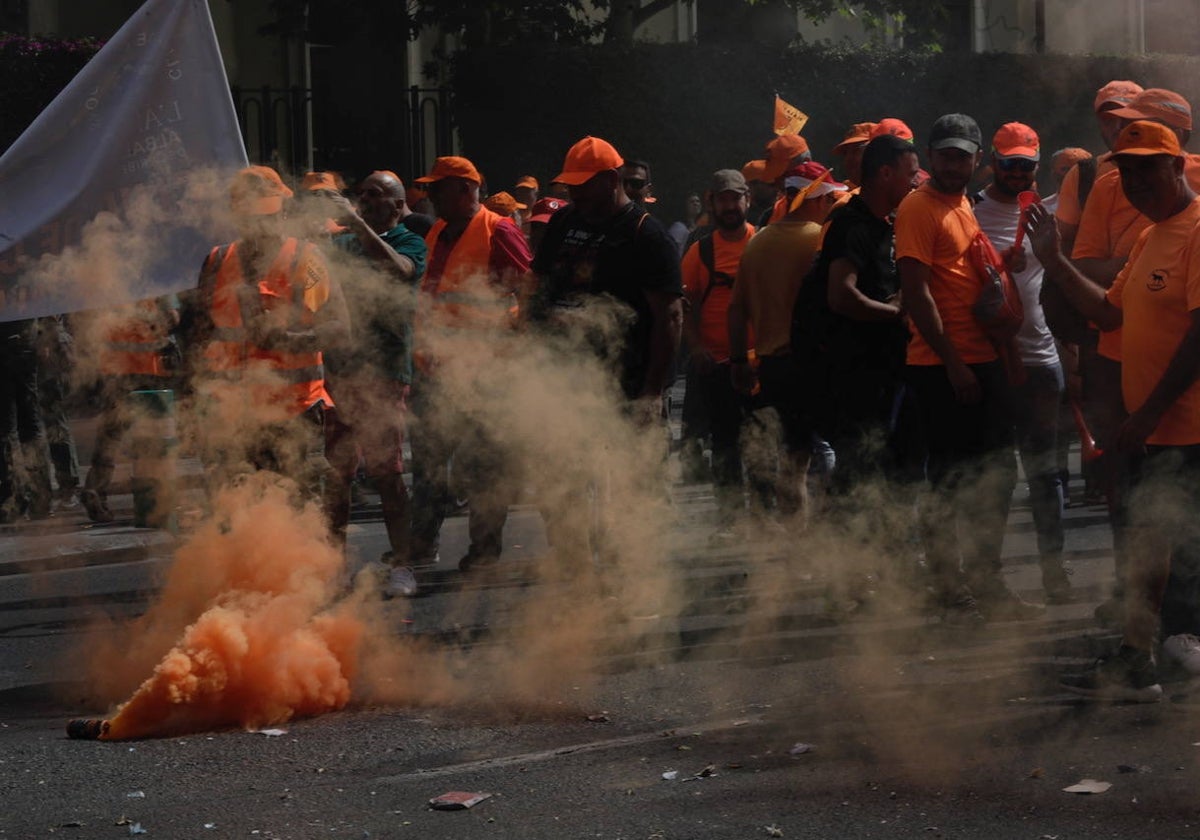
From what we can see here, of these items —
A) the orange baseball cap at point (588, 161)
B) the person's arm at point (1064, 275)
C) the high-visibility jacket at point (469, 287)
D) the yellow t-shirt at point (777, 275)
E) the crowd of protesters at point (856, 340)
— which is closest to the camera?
the crowd of protesters at point (856, 340)

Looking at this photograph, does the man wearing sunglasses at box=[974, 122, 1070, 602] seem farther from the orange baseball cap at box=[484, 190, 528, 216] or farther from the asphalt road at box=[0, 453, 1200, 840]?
the orange baseball cap at box=[484, 190, 528, 216]

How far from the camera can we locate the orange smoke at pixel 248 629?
5516 millimetres

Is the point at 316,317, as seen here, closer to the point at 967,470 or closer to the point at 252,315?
the point at 252,315

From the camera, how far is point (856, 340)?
22.3ft

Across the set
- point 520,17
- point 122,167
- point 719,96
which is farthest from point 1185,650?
point 520,17

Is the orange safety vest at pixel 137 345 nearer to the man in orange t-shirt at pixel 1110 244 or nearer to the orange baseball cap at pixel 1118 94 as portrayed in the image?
the man in orange t-shirt at pixel 1110 244

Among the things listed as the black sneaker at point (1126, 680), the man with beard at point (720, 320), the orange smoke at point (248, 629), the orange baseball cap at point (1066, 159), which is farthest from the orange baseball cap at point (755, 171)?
the black sneaker at point (1126, 680)

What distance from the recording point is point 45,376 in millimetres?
10891

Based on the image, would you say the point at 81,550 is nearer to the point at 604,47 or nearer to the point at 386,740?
the point at 386,740

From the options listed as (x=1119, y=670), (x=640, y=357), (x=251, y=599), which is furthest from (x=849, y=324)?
(x=251, y=599)

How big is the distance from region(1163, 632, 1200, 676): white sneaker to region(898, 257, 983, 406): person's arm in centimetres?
123

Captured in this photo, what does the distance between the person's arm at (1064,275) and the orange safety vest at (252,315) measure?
2699 mm

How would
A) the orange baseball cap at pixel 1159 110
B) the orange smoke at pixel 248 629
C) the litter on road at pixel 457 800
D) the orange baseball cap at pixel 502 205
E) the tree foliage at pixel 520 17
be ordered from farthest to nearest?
1. the tree foliage at pixel 520 17
2. the orange baseball cap at pixel 502 205
3. the orange baseball cap at pixel 1159 110
4. the orange smoke at pixel 248 629
5. the litter on road at pixel 457 800

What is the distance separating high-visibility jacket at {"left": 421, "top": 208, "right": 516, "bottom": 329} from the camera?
7.82 metres
